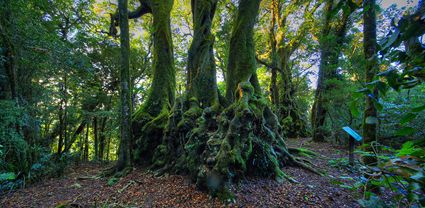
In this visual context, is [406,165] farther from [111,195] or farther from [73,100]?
[73,100]

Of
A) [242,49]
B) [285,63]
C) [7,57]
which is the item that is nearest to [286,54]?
[285,63]

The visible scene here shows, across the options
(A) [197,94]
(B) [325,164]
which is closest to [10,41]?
(A) [197,94]

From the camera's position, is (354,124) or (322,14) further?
(322,14)

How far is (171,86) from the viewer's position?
8133 mm

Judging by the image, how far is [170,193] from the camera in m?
4.44

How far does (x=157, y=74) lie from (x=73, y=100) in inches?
172

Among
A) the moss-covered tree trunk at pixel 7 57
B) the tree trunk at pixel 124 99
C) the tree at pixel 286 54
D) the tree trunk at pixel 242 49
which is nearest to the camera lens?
the moss-covered tree trunk at pixel 7 57

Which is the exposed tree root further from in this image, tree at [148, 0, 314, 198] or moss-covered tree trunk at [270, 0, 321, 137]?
moss-covered tree trunk at [270, 0, 321, 137]

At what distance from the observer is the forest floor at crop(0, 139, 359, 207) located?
12.1 feet

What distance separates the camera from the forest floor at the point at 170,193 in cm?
369

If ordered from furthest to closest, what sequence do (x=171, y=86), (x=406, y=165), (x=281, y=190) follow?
(x=171, y=86)
(x=281, y=190)
(x=406, y=165)

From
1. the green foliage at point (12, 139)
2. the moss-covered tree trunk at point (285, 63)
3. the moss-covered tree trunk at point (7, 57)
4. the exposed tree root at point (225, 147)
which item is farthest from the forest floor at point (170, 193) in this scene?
the moss-covered tree trunk at point (285, 63)

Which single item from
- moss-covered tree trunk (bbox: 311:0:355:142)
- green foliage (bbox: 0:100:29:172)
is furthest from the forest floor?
moss-covered tree trunk (bbox: 311:0:355:142)

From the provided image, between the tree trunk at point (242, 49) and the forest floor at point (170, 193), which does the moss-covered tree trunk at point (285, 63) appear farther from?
the forest floor at point (170, 193)
